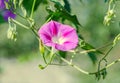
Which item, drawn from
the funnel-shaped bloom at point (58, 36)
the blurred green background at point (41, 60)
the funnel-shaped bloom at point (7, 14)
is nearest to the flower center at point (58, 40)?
the funnel-shaped bloom at point (58, 36)

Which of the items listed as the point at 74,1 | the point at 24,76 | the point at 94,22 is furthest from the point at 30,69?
the point at 74,1

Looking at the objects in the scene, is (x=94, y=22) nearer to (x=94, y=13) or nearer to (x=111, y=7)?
(x=94, y=13)

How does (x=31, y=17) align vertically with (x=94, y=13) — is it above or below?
above

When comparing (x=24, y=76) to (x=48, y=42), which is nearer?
(x=48, y=42)

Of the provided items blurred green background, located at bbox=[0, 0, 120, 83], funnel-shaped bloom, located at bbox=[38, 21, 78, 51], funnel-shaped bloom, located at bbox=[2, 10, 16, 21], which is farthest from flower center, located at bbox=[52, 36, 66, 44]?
blurred green background, located at bbox=[0, 0, 120, 83]

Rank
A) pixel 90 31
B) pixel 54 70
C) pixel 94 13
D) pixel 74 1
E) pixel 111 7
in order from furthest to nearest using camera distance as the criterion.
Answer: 1. pixel 54 70
2. pixel 90 31
3. pixel 94 13
4. pixel 74 1
5. pixel 111 7

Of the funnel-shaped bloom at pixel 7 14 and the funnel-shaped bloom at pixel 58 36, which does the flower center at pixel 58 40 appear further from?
the funnel-shaped bloom at pixel 7 14

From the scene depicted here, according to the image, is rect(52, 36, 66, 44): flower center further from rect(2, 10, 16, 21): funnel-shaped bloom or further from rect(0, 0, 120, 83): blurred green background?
rect(0, 0, 120, 83): blurred green background

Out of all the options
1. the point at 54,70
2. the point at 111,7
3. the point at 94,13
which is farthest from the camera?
the point at 54,70
